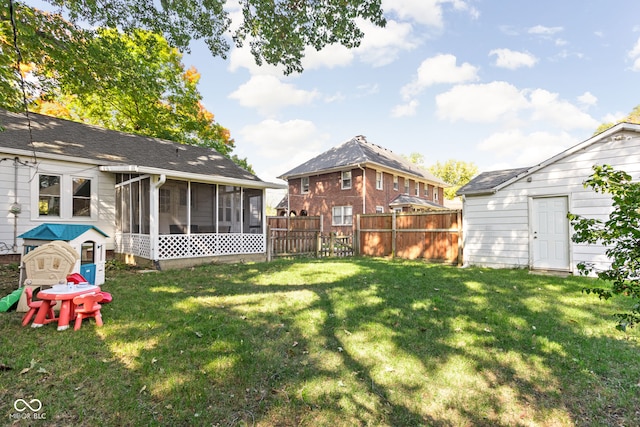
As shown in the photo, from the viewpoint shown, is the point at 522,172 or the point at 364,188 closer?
the point at 522,172

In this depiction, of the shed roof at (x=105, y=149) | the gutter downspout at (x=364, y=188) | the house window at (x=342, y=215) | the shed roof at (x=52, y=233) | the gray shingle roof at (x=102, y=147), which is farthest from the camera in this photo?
the house window at (x=342, y=215)

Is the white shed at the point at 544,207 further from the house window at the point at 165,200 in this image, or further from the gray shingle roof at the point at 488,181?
the house window at the point at 165,200

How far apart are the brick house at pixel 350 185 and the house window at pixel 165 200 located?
41.1ft

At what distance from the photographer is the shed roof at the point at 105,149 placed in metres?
8.91

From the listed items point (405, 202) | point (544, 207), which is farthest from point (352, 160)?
point (544, 207)

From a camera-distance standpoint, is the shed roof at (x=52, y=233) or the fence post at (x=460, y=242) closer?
the shed roof at (x=52, y=233)

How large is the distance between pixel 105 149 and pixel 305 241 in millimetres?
8285

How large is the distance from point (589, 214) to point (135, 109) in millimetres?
21888

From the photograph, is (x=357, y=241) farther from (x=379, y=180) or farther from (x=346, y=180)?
(x=379, y=180)

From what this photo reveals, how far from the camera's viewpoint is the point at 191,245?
9.84 metres

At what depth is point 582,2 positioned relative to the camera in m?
10.2

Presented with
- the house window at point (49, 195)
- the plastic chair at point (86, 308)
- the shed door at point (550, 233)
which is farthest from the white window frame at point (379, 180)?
the plastic chair at point (86, 308)

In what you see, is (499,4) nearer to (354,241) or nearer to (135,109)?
(354,241)

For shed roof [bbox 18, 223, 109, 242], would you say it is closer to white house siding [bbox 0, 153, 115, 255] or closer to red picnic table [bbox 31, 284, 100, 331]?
red picnic table [bbox 31, 284, 100, 331]
